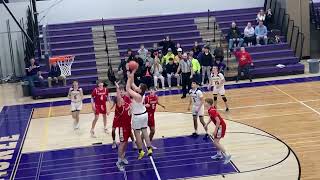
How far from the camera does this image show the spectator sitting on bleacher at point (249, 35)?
25.5 m

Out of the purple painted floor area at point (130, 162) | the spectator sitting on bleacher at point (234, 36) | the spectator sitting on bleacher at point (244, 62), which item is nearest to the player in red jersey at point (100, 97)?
the purple painted floor area at point (130, 162)

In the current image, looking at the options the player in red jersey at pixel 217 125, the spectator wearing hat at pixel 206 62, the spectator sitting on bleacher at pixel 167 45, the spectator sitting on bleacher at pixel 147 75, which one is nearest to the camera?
the player in red jersey at pixel 217 125

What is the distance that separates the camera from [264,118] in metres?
16.5

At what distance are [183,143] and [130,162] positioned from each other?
6.31 feet

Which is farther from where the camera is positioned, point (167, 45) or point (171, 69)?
point (167, 45)

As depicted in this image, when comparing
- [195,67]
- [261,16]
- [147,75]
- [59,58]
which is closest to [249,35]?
[261,16]

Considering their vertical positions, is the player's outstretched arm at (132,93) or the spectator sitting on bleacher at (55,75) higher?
the player's outstretched arm at (132,93)

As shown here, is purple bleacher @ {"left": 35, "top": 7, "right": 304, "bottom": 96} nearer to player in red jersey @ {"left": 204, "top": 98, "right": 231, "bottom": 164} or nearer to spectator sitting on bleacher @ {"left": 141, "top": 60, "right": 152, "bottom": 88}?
spectator sitting on bleacher @ {"left": 141, "top": 60, "right": 152, "bottom": 88}

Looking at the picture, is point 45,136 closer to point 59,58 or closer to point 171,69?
point 59,58

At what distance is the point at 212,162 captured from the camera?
12.6 metres

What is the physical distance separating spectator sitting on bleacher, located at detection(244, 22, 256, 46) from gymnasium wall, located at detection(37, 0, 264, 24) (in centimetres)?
396

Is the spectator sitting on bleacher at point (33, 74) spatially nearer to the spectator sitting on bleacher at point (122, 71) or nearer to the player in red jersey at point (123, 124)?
the spectator sitting on bleacher at point (122, 71)

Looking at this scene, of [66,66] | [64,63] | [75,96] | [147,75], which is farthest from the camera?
[64,63]

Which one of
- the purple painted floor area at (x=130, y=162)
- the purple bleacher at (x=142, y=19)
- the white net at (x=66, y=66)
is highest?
the purple bleacher at (x=142, y=19)
